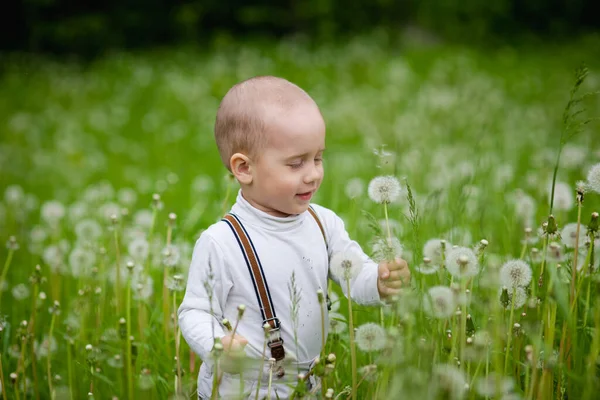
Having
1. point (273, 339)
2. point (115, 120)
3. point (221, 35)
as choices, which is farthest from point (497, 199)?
point (221, 35)

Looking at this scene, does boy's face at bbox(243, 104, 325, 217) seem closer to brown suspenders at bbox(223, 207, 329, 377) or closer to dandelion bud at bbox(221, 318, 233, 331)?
A: brown suspenders at bbox(223, 207, 329, 377)

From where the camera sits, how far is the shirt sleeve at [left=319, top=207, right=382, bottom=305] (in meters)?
1.68

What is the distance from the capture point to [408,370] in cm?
125

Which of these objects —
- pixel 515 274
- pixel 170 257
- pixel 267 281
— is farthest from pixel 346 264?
pixel 170 257

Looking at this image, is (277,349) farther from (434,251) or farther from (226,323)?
(434,251)

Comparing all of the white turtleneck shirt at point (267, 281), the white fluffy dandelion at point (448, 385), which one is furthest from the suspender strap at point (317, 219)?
the white fluffy dandelion at point (448, 385)

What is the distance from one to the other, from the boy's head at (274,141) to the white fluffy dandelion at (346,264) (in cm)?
16

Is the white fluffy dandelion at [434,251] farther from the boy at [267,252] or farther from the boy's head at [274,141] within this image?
the boy's head at [274,141]

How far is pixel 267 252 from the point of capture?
5.31 feet

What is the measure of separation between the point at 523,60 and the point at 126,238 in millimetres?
9622

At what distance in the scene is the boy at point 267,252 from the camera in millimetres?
1584

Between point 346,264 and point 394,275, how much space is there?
0.43 ft

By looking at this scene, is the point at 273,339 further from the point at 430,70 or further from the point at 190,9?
the point at 190,9

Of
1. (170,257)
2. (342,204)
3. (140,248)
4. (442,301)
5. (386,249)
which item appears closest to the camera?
(442,301)
